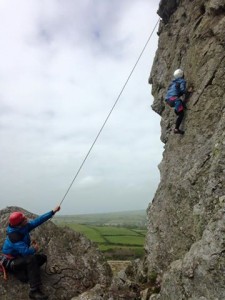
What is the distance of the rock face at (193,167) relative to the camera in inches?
458

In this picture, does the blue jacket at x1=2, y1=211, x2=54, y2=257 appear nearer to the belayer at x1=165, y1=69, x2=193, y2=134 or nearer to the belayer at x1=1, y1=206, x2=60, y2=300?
the belayer at x1=1, y1=206, x2=60, y2=300

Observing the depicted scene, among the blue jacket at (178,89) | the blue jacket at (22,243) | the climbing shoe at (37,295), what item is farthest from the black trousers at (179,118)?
the climbing shoe at (37,295)

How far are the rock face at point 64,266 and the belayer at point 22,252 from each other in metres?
0.81

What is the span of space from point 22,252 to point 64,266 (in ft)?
9.15

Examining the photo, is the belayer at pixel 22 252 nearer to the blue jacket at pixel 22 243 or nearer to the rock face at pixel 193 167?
the blue jacket at pixel 22 243

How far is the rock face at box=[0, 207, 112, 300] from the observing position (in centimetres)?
1672

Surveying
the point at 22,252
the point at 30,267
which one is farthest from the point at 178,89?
the point at 30,267

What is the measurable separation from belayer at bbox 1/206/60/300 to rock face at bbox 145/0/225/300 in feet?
17.5

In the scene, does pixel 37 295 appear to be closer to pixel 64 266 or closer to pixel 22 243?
pixel 64 266

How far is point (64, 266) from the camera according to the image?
58.4 feet

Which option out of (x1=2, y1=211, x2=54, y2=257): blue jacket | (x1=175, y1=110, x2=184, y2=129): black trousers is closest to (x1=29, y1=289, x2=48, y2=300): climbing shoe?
(x1=2, y1=211, x2=54, y2=257): blue jacket

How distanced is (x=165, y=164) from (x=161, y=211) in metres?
3.12

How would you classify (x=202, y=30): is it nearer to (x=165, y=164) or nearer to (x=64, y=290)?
(x=165, y=164)

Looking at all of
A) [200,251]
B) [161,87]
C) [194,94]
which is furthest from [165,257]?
[161,87]
